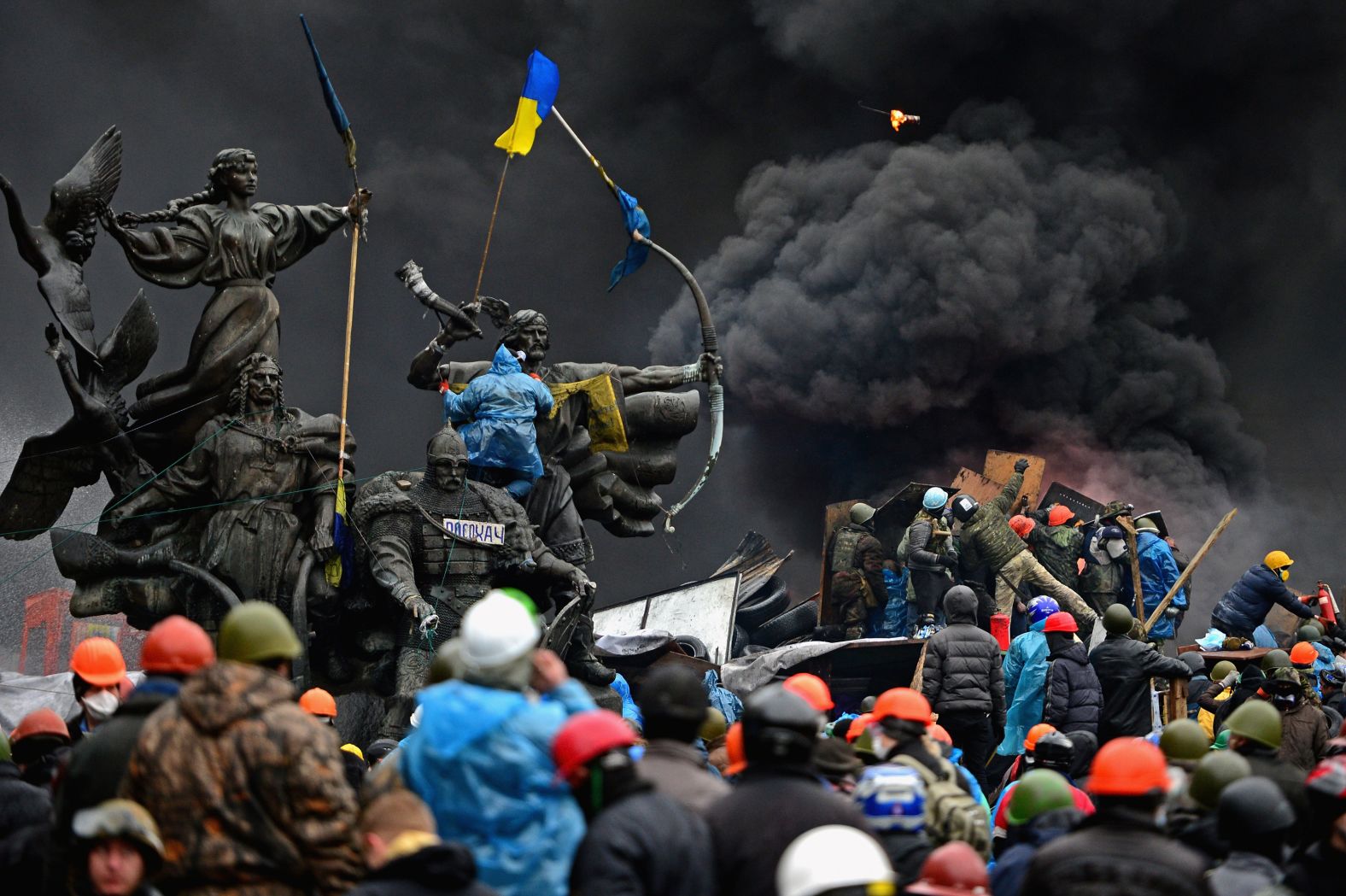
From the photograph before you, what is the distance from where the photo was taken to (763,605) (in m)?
20.0

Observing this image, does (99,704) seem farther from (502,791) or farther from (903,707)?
(903,707)

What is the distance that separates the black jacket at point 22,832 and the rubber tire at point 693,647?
34.6 feet

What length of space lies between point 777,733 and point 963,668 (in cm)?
585

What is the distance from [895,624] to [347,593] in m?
7.09

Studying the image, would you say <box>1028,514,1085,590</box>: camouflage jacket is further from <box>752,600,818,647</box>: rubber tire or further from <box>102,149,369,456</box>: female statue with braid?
<box>102,149,369,456</box>: female statue with braid

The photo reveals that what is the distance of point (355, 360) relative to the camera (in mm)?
22719

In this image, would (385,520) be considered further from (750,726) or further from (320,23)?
(320,23)

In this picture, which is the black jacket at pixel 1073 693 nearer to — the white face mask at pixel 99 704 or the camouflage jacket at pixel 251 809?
the white face mask at pixel 99 704

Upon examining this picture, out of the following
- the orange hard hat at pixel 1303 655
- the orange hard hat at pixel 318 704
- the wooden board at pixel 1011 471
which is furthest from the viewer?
the wooden board at pixel 1011 471

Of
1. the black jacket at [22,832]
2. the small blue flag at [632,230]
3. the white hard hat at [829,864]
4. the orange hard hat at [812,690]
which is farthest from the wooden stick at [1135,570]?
the white hard hat at [829,864]

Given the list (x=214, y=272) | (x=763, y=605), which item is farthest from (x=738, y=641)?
(x=214, y=272)

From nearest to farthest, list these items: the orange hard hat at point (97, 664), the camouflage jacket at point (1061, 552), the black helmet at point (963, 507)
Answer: the orange hard hat at point (97, 664) < the black helmet at point (963, 507) < the camouflage jacket at point (1061, 552)

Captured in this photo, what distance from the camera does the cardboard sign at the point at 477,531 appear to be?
39.6 ft

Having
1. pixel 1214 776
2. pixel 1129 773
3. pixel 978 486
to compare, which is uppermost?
pixel 978 486
